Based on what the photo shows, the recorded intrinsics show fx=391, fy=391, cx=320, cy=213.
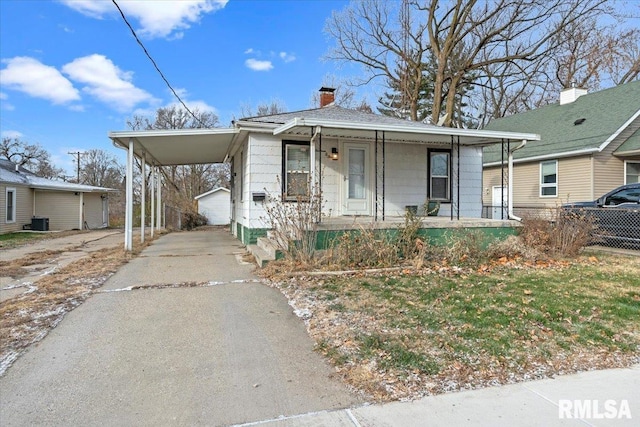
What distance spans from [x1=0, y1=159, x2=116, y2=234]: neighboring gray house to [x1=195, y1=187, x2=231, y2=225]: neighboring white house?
226 inches

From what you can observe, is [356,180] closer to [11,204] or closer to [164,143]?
[164,143]

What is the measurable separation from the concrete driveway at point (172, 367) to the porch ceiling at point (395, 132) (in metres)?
3.84

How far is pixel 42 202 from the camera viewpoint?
818 inches

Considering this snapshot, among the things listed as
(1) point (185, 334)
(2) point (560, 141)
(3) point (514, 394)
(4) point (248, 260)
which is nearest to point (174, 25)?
(4) point (248, 260)

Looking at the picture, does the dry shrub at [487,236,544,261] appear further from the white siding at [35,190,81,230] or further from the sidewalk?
the white siding at [35,190,81,230]

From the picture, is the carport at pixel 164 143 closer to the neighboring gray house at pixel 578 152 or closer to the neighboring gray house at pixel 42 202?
the neighboring gray house at pixel 578 152

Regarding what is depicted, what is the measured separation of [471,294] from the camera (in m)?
5.24

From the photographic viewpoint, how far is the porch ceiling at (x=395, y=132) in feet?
25.7

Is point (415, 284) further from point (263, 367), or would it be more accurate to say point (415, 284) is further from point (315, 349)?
point (263, 367)

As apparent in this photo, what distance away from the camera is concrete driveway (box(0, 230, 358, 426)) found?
2617 millimetres

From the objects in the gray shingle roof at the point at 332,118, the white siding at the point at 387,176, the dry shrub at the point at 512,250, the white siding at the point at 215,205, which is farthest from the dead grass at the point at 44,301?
the white siding at the point at 215,205

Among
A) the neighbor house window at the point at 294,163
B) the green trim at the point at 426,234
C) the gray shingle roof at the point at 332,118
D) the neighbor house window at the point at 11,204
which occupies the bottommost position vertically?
the green trim at the point at 426,234

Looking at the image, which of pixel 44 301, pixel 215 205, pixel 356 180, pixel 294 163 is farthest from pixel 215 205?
pixel 44 301

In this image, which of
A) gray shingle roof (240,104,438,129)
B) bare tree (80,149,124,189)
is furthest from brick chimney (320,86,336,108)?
bare tree (80,149,124,189)
